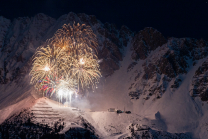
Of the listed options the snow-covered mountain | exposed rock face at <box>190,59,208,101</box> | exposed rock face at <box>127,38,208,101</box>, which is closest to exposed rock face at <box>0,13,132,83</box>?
the snow-covered mountain

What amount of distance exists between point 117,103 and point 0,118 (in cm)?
5375

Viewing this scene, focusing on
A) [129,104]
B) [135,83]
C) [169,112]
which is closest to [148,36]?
[135,83]

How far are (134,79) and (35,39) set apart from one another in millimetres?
99625

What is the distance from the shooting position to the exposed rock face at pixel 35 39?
132137 millimetres

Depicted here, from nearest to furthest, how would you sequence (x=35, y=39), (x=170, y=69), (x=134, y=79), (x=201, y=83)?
(x=201, y=83), (x=170, y=69), (x=134, y=79), (x=35, y=39)

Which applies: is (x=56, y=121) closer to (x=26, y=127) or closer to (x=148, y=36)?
(x=26, y=127)

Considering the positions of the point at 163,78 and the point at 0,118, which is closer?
the point at 0,118

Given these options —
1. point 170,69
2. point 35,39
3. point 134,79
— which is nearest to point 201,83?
point 170,69

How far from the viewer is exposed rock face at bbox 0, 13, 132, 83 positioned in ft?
434

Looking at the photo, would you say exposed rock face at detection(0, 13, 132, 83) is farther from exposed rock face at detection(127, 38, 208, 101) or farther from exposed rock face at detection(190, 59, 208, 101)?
exposed rock face at detection(190, 59, 208, 101)

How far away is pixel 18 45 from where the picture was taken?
507 feet

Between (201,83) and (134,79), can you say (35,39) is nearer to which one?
(134,79)

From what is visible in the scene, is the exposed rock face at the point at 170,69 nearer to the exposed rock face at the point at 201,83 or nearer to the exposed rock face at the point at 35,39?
the exposed rock face at the point at 201,83

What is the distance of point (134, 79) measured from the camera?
108750 millimetres
